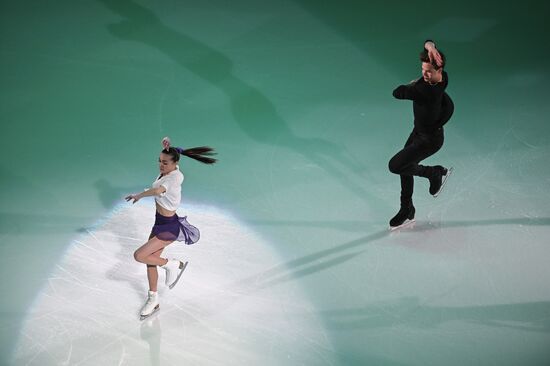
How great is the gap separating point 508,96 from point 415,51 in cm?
139

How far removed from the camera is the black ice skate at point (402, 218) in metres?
7.93

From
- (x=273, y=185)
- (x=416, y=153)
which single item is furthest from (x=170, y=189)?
(x=416, y=153)

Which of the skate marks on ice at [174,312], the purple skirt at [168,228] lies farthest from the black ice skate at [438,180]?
the purple skirt at [168,228]

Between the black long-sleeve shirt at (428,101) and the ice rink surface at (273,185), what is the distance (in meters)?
1.04

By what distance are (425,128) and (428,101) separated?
370 millimetres

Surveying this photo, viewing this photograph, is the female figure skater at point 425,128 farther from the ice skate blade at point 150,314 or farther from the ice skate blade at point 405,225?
the ice skate blade at point 150,314

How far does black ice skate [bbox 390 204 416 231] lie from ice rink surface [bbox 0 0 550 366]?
0.11 meters

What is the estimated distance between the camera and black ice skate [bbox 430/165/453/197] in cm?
793

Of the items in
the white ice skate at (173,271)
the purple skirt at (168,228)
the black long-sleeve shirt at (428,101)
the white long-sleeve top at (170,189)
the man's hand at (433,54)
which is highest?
the man's hand at (433,54)

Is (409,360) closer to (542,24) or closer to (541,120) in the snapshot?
(541,120)

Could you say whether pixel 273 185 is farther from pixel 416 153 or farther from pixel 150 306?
pixel 150 306

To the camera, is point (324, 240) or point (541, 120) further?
point (541, 120)

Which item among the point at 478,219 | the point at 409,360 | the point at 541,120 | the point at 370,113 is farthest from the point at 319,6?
the point at 409,360

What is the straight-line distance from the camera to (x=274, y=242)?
780 centimetres
